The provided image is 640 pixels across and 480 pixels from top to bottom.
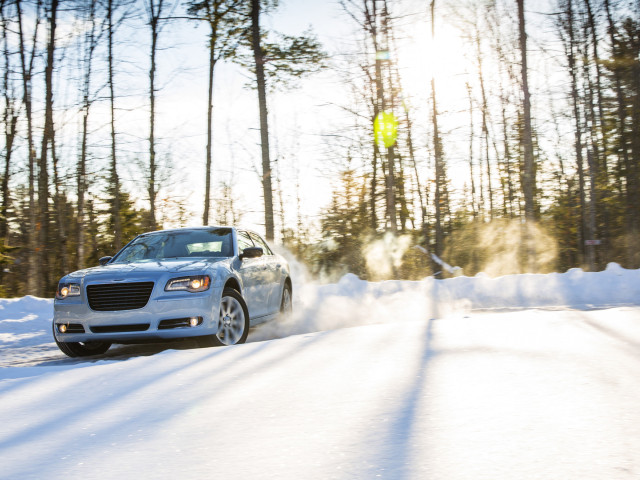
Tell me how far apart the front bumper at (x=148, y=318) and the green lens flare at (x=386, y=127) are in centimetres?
1514

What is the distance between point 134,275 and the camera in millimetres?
6309

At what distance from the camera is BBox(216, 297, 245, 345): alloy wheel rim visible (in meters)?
6.60

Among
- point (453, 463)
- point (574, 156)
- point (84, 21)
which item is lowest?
point (453, 463)

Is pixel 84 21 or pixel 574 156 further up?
pixel 84 21

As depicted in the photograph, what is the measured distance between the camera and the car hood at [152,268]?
21.0ft

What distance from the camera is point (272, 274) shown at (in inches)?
339

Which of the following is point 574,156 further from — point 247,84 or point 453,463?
point 453,463

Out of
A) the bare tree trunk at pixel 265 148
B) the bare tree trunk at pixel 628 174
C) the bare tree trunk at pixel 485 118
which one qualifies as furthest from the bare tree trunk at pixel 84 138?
the bare tree trunk at pixel 628 174

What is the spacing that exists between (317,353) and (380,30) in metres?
17.4

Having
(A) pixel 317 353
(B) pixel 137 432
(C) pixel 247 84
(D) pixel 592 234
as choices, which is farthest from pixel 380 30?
(B) pixel 137 432

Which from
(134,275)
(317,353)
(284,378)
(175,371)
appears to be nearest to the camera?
(284,378)

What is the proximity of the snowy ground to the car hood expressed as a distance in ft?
7.25

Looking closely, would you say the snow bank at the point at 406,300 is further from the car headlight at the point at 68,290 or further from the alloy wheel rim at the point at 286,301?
the car headlight at the point at 68,290

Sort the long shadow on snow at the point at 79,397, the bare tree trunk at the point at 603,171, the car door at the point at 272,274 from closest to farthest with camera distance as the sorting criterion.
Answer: the long shadow on snow at the point at 79,397, the car door at the point at 272,274, the bare tree trunk at the point at 603,171
